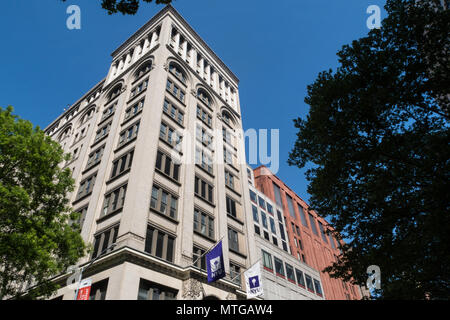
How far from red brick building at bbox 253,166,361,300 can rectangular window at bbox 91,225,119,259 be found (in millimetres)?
36470

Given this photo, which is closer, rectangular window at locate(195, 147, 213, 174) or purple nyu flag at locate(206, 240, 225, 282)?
purple nyu flag at locate(206, 240, 225, 282)

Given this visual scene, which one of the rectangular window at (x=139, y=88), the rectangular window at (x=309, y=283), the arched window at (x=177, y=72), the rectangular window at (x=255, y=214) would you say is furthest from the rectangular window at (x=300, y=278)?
the rectangular window at (x=139, y=88)

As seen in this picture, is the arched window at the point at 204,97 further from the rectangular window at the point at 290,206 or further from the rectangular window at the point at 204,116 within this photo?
the rectangular window at the point at 290,206

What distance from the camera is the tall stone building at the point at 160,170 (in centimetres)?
2116

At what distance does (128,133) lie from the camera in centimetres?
3141

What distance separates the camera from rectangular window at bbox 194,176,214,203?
30234mm

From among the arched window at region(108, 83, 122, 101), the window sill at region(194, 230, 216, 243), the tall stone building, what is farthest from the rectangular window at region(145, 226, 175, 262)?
the arched window at region(108, 83, 122, 101)

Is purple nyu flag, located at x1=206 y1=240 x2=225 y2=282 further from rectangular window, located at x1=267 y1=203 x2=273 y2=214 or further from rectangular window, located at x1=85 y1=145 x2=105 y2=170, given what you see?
rectangular window, located at x1=267 y1=203 x2=273 y2=214

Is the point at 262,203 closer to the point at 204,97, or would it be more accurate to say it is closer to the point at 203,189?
the point at 204,97

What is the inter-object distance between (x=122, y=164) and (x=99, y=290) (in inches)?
473

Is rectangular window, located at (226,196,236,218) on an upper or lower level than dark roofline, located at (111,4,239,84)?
lower

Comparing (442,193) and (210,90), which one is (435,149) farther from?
(210,90)

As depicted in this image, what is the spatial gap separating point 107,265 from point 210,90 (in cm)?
2974
